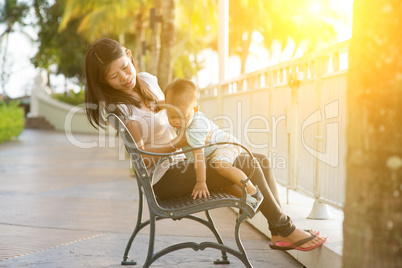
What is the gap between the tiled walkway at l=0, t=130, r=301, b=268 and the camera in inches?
165

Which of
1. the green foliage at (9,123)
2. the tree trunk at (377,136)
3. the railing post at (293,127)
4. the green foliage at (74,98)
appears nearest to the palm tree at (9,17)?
the green foliage at (74,98)

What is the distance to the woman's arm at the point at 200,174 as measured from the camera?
3.45 m

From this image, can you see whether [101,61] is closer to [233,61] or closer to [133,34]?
[133,34]

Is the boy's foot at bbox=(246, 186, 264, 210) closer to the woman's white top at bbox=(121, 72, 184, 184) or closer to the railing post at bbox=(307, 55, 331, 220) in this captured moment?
the woman's white top at bbox=(121, 72, 184, 184)

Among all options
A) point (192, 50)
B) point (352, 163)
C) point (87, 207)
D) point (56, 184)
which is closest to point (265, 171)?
point (352, 163)

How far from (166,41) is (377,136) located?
30.9ft

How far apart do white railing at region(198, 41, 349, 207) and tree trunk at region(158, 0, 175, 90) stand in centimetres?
386

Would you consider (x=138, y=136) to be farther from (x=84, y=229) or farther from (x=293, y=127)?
(x=293, y=127)

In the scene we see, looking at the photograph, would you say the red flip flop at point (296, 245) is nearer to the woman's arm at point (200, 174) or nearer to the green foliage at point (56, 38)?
the woman's arm at point (200, 174)

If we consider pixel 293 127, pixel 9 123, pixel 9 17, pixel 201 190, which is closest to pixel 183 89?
pixel 201 190

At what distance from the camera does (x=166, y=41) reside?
1105 centimetres

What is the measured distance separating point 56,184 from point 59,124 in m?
26.0

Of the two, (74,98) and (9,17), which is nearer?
(74,98)

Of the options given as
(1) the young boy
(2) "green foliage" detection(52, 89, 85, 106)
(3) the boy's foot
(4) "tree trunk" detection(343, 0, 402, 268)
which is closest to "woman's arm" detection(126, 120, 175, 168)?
(1) the young boy
